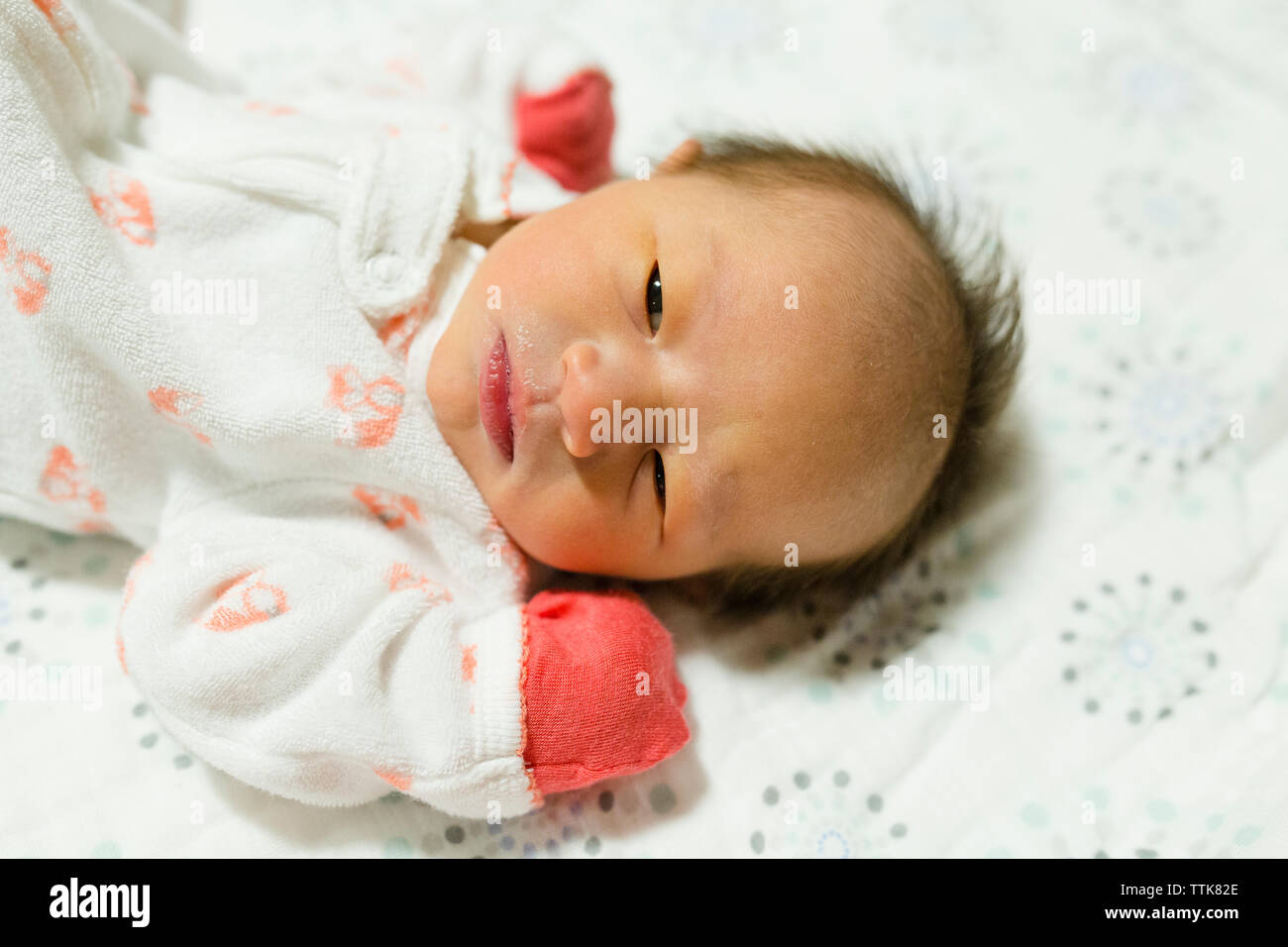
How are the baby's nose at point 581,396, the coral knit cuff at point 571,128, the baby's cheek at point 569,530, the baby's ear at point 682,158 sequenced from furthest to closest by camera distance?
the coral knit cuff at point 571,128 < the baby's ear at point 682,158 < the baby's cheek at point 569,530 < the baby's nose at point 581,396

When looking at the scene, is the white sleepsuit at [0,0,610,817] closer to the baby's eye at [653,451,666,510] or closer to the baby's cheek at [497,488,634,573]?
the baby's cheek at [497,488,634,573]

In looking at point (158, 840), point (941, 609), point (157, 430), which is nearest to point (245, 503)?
point (157, 430)

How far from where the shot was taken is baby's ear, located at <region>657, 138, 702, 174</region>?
4.75 feet

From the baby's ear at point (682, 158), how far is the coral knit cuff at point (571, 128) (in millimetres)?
190

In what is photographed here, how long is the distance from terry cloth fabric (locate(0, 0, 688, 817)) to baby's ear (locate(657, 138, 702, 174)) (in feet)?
0.60

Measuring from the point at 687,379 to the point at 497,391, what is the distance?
24 cm

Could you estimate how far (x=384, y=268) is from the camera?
4.29 feet

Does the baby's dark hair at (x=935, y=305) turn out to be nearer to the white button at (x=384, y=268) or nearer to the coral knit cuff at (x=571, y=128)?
the coral knit cuff at (x=571, y=128)

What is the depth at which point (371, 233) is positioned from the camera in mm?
1304

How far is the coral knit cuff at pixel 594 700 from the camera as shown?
1194mm

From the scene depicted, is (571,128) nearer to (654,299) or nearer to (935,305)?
(654,299)

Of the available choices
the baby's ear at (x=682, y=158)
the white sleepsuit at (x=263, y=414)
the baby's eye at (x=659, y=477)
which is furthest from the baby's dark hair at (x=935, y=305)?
the white sleepsuit at (x=263, y=414)
